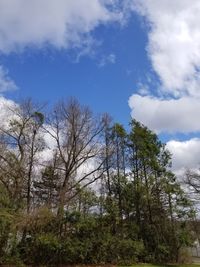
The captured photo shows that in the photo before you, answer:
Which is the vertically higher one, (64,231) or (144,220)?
(144,220)

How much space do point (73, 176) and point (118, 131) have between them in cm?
656

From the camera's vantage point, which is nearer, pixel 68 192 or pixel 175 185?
pixel 68 192

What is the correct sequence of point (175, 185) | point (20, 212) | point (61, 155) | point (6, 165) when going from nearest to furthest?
point (20, 212) < point (6, 165) < point (61, 155) < point (175, 185)

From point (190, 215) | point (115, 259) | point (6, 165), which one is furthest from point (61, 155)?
point (190, 215)

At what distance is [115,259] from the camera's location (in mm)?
29438

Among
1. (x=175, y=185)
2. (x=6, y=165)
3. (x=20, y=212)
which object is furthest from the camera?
(x=175, y=185)

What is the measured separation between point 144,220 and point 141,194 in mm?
2377

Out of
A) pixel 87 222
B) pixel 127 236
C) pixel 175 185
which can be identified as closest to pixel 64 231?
pixel 87 222

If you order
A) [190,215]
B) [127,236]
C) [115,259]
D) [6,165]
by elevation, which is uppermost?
[6,165]

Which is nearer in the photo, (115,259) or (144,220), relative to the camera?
(115,259)

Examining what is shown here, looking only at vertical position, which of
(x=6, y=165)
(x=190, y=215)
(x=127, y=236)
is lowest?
(x=127, y=236)

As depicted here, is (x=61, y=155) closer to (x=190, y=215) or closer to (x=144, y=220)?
(x=144, y=220)

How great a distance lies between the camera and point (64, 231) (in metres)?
28.7

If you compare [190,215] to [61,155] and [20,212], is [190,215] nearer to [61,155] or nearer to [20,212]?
[61,155]
